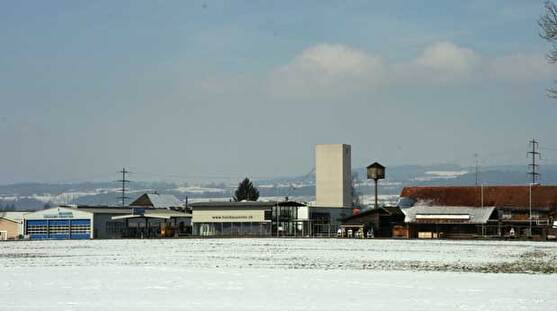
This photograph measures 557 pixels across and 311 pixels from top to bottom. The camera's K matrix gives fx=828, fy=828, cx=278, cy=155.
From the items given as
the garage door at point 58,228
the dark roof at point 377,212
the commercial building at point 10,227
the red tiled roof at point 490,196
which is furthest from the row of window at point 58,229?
the red tiled roof at point 490,196

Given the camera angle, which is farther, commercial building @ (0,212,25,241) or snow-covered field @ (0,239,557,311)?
commercial building @ (0,212,25,241)

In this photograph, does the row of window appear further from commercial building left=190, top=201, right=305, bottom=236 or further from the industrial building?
the industrial building

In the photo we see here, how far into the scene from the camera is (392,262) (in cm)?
4134

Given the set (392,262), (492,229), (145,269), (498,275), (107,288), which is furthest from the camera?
(492,229)

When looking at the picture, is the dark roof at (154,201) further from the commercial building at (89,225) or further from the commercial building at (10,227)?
the commercial building at (89,225)

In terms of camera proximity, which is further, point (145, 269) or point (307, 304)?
point (145, 269)

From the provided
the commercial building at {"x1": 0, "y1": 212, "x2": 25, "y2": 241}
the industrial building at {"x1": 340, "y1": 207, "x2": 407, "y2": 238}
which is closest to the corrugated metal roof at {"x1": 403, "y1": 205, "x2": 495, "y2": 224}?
the industrial building at {"x1": 340, "y1": 207, "x2": 407, "y2": 238}

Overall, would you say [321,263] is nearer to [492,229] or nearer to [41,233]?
[492,229]

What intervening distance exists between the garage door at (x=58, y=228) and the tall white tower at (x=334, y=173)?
48.6 m

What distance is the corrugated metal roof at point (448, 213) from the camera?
Result: 104438 mm

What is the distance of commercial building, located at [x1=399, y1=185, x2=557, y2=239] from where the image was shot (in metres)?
103

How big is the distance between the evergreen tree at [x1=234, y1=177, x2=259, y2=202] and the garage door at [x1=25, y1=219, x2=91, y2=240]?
62424 millimetres

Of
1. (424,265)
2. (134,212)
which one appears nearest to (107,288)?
(424,265)

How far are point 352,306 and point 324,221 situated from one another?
96.2 metres
